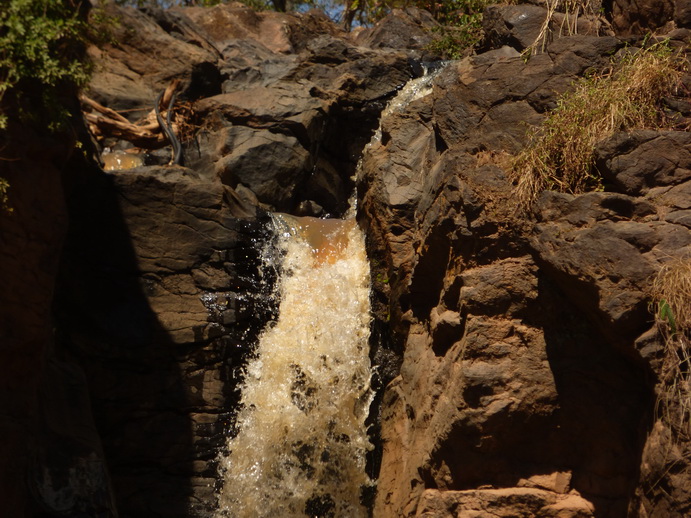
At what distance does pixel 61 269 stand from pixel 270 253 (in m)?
2.35

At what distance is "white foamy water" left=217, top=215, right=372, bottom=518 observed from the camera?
7156 millimetres

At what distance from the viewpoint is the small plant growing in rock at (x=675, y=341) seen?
13.9 feet

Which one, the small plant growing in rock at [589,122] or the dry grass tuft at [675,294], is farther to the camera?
the small plant growing in rock at [589,122]

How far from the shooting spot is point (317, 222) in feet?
31.7

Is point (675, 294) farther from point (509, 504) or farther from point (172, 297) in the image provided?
point (172, 297)

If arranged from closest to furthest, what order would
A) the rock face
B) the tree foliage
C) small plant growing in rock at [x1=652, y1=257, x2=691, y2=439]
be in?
small plant growing in rock at [x1=652, y1=257, x2=691, y2=439]
the tree foliage
the rock face

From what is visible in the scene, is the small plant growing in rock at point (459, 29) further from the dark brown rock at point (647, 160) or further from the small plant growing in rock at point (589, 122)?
the dark brown rock at point (647, 160)

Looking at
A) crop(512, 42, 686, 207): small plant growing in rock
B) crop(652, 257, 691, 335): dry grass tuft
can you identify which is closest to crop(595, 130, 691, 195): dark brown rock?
crop(512, 42, 686, 207): small plant growing in rock

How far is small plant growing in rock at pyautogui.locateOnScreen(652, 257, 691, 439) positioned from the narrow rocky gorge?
8 centimetres

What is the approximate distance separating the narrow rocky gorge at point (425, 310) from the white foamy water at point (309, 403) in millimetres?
231

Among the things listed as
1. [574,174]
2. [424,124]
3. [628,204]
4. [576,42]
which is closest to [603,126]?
[574,174]

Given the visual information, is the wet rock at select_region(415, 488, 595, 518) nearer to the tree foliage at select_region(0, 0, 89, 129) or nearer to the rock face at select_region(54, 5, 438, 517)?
the rock face at select_region(54, 5, 438, 517)

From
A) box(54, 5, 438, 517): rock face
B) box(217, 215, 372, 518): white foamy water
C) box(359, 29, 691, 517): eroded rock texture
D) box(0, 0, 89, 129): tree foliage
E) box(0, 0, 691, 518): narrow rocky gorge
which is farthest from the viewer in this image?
box(54, 5, 438, 517): rock face

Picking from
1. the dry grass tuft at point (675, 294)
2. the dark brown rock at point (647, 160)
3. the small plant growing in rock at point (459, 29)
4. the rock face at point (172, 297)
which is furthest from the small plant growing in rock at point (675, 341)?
the small plant growing in rock at point (459, 29)
